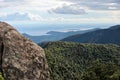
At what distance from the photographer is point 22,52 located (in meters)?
45.9

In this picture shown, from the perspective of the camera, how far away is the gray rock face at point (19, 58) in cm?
4404

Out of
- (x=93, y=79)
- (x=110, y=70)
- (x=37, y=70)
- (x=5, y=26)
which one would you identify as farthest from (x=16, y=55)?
(x=110, y=70)

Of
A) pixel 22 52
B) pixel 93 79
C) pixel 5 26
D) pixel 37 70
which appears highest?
pixel 5 26

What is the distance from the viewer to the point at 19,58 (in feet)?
148

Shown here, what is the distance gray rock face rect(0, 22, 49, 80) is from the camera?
4404cm

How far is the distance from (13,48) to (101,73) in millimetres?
51621

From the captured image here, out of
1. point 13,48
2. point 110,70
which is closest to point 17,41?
point 13,48

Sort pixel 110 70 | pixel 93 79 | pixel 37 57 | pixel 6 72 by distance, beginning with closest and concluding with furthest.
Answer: pixel 6 72, pixel 37 57, pixel 93 79, pixel 110 70

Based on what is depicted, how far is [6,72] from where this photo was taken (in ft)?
144

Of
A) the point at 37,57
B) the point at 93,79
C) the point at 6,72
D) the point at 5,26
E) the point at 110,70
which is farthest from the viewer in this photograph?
the point at 110,70

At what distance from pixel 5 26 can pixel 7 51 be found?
6.49 metres

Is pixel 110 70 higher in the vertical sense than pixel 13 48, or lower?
lower

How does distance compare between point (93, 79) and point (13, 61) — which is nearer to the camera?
point (13, 61)

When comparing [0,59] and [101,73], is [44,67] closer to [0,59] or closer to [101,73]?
[0,59]
